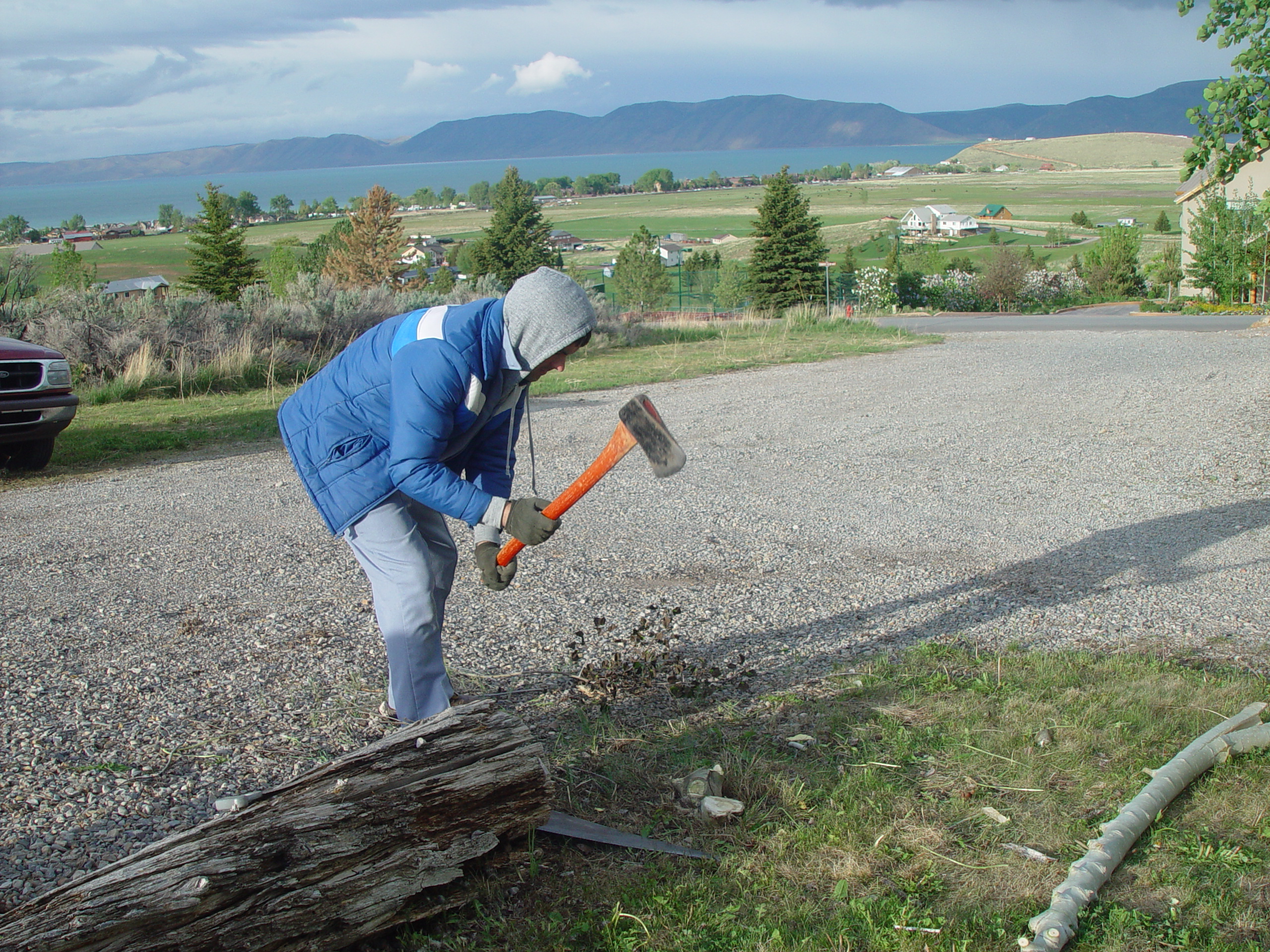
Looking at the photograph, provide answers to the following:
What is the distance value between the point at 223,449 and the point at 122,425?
1947 mm

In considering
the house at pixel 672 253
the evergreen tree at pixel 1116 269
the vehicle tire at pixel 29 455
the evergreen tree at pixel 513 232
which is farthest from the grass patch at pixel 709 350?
the house at pixel 672 253

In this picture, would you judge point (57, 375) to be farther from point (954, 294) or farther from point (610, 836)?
point (954, 294)

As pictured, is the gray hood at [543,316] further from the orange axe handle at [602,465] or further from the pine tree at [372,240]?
the pine tree at [372,240]

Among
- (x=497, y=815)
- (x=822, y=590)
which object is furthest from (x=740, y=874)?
(x=822, y=590)

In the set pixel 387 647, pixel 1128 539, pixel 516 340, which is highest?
pixel 516 340

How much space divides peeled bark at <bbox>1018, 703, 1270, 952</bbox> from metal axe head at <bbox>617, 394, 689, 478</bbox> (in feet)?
5.52

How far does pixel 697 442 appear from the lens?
979cm

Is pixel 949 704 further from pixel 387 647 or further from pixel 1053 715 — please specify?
pixel 387 647

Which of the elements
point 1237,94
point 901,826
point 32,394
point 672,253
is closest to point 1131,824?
point 901,826

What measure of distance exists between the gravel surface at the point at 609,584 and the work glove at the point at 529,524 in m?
1.08

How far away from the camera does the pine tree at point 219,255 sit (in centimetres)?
5122

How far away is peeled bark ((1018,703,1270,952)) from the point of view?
251 centimetres

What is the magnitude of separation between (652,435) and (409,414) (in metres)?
0.82

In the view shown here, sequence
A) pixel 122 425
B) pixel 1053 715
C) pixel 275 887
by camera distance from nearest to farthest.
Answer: pixel 275 887 < pixel 1053 715 < pixel 122 425
